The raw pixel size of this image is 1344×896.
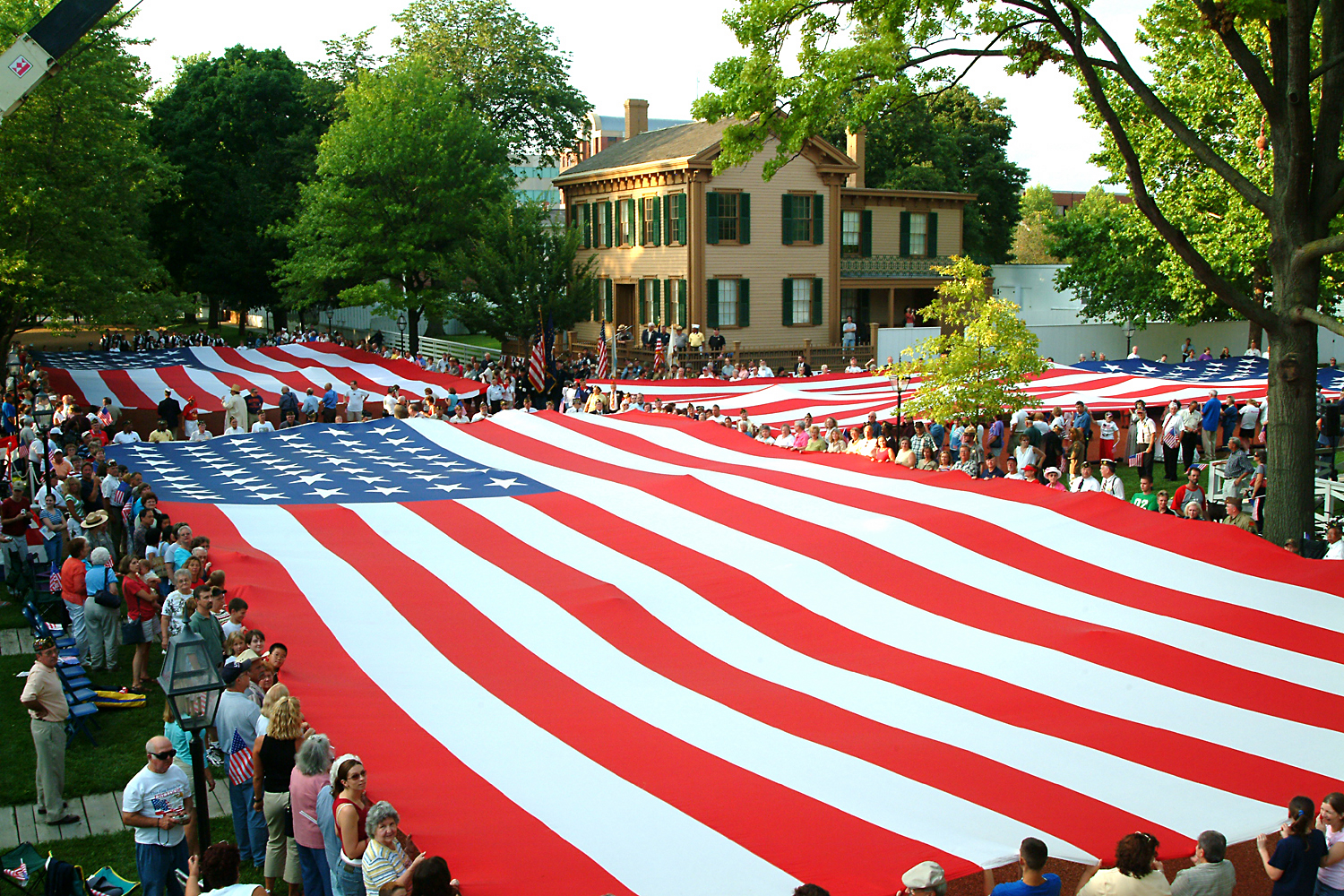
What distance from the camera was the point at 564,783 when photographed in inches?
233

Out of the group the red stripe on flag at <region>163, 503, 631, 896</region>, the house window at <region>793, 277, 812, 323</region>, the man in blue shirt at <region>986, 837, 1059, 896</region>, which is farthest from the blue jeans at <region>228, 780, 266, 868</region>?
the house window at <region>793, 277, 812, 323</region>

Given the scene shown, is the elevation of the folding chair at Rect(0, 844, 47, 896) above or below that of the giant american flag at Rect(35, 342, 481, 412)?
below

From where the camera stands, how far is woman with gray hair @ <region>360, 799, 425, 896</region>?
5312mm

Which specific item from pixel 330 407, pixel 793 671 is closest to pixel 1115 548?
pixel 793 671

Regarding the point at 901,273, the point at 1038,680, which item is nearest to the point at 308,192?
the point at 901,273

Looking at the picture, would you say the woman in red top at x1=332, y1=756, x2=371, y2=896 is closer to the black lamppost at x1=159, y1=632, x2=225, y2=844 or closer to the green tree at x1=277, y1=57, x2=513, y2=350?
the black lamppost at x1=159, y1=632, x2=225, y2=844

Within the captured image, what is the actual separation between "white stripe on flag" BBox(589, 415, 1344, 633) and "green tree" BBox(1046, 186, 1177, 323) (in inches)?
990

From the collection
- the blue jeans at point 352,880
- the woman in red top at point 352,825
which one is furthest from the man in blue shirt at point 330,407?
the blue jeans at point 352,880

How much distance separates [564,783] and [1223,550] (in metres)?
5.63

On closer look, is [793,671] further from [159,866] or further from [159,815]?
[159,866]

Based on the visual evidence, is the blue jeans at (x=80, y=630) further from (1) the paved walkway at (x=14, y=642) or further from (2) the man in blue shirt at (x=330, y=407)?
(2) the man in blue shirt at (x=330, y=407)

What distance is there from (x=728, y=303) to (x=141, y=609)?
26785mm

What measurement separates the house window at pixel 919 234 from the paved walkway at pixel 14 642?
1349 inches

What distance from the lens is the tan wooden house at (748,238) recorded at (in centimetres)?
3462
